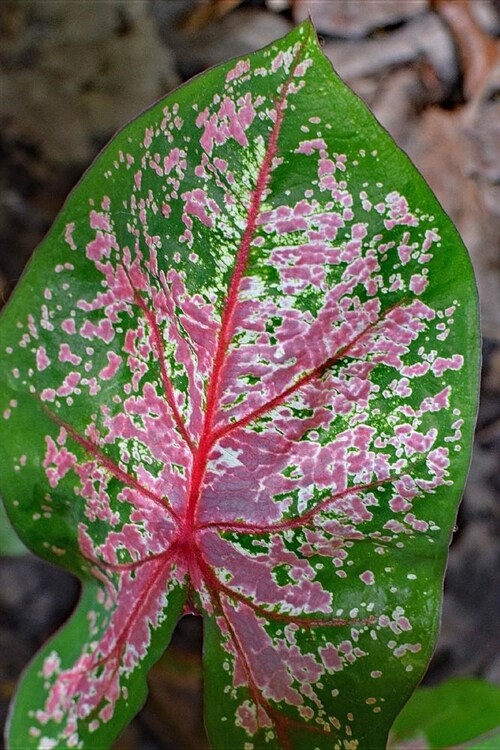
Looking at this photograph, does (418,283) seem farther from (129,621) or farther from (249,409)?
(129,621)

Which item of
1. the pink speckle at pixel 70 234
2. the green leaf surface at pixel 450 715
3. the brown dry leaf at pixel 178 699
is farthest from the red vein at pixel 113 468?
the brown dry leaf at pixel 178 699

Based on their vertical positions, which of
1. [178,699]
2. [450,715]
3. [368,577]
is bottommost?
[178,699]

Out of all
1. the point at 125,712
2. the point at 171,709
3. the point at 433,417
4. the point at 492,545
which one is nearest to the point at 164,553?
the point at 125,712

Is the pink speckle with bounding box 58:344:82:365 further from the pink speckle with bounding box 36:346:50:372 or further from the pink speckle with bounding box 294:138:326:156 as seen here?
the pink speckle with bounding box 294:138:326:156

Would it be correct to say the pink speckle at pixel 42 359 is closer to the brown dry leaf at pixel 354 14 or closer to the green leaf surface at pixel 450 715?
the green leaf surface at pixel 450 715

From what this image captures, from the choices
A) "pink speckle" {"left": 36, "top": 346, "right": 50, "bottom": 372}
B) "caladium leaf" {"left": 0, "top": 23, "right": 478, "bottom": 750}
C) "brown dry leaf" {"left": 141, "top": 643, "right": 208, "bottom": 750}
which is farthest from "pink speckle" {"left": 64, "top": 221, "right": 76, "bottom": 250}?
"brown dry leaf" {"left": 141, "top": 643, "right": 208, "bottom": 750}

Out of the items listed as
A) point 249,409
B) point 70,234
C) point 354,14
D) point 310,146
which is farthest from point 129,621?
point 354,14
